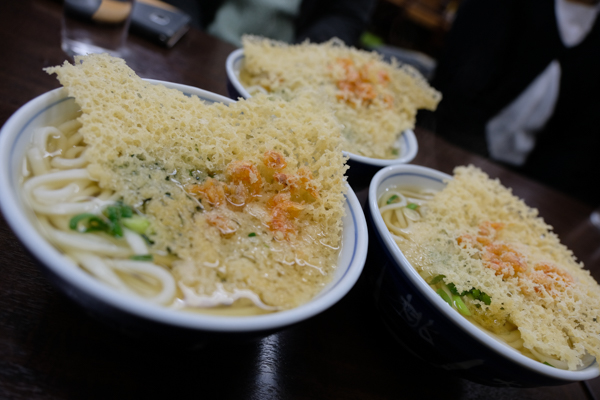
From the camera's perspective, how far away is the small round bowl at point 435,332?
960 mm

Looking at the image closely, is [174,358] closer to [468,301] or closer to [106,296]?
[106,296]

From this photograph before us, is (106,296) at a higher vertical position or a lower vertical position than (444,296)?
higher

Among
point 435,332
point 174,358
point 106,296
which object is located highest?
point 106,296

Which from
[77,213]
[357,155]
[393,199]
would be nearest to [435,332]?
[393,199]

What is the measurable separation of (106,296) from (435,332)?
787 millimetres

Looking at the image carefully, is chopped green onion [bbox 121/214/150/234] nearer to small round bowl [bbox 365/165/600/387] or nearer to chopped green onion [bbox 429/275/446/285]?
small round bowl [bbox 365/165/600/387]

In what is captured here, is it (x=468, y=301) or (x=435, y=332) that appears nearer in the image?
(x=435, y=332)

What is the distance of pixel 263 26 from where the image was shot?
3316 millimetres

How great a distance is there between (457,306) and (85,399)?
951 mm

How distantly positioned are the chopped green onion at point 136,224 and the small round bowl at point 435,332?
2.04 ft

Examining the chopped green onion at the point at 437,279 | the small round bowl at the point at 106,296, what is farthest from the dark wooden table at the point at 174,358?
the chopped green onion at the point at 437,279

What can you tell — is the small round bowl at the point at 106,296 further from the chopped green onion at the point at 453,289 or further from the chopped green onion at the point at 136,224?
the chopped green onion at the point at 453,289

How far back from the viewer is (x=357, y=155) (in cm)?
147

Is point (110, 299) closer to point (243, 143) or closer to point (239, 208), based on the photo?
point (239, 208)
